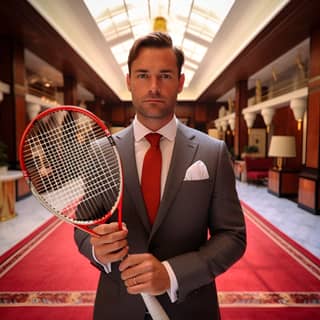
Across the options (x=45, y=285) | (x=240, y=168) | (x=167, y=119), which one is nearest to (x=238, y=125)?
(x=240, y=168)

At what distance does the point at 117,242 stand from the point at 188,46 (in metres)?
12.3

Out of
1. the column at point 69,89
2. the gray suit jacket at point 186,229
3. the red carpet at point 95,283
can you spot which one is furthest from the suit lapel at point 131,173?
the column at point 69,89

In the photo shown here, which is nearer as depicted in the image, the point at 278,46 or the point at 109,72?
the point at 278,46

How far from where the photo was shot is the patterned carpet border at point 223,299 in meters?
2.72

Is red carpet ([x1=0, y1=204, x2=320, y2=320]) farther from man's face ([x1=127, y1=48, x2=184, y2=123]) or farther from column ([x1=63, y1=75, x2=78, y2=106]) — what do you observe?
column ([x1=63, y1=75, x2=78, y2=106])

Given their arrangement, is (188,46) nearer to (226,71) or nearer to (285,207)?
(226,71)

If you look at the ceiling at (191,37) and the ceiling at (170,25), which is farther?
the ceiling at (170,25)

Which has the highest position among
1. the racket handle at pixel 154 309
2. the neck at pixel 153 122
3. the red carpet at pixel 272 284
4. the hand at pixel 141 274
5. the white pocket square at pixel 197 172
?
the neck at pixel 153 122

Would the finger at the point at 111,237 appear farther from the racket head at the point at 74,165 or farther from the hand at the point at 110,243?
the racket head at the point at 74,165

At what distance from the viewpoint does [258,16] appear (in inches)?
265

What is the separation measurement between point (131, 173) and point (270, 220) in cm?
518

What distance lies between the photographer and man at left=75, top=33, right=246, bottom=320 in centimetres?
104

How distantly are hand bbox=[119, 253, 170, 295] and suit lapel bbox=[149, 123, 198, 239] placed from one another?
15 cm

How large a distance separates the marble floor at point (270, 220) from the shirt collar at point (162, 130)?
144 inches
